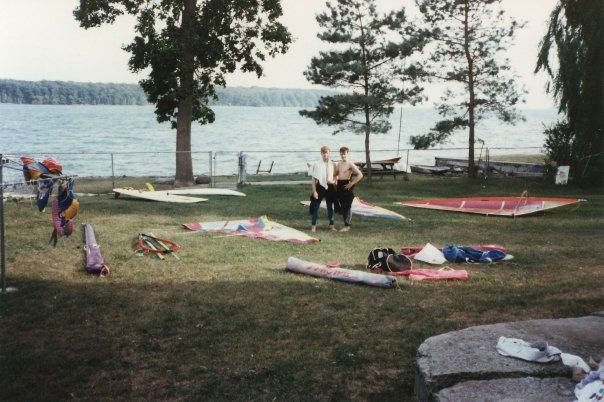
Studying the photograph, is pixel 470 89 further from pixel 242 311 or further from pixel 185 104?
pixel 242 311

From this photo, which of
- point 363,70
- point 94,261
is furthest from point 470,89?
point 94,261

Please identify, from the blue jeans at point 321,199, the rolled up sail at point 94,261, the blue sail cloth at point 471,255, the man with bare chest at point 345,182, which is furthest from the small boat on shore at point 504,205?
the rolled up sail at point 94,261

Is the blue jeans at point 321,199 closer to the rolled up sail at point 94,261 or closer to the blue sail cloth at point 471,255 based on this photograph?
the blue sail cloth at point 471,255

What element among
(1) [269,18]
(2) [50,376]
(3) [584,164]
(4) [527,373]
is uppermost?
(1) [269,18]

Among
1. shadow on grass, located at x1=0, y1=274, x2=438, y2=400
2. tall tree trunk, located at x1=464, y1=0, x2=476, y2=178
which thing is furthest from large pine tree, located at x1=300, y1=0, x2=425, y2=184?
shadow on grass, located at x1=0, y1=274, x2=438, y2=400

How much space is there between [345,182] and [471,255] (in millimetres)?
3849

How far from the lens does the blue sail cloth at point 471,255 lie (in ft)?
33.8

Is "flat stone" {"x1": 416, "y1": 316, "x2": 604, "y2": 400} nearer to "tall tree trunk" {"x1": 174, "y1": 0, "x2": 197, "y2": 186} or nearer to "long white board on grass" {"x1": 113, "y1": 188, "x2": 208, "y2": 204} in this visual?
"long white board on grass" {"x1": 113, "y1": 188, "x2": 208, "y2": 204}

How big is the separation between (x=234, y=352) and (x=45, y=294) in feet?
11.3

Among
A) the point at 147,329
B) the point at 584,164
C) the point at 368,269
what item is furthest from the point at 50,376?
the point at 584,164

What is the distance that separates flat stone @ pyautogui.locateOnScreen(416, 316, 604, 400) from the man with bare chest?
7192mm

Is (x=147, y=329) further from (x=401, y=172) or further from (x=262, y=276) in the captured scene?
(x=401, y=172)

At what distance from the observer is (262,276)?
915 cm

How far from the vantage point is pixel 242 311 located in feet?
24.3
